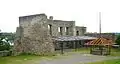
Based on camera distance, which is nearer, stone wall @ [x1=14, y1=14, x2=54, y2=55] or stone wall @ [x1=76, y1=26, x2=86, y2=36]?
stone wall @ [x1=14, y1=14, x2=54, y2=55]

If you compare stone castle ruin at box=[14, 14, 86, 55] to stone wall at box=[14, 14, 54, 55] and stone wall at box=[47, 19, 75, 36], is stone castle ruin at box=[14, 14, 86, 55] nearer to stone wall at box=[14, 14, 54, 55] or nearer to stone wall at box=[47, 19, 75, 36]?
stone wall at box=[14, 14, 54, 55]

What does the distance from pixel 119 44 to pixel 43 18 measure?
42.3 ft

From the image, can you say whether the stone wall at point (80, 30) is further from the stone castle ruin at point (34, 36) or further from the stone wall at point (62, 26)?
the stone castle ruin at point (34, 36)

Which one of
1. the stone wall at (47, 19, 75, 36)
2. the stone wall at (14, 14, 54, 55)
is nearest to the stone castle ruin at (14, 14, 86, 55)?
the stone wall at (14, 14, 54, 55)

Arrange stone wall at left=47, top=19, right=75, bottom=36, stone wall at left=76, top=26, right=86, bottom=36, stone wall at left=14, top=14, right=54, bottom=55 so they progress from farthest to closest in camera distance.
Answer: stone wall at left=76, top=26, right=86, bottom=36 → stone wall at left=47, top=19, right=75, bottom=36 → stone wall at left=14, top=14, right=54, bottom=55

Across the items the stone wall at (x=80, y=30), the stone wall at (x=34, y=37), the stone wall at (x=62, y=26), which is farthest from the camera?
the stone wall at (x=80, y=30)

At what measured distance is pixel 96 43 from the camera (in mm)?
26906

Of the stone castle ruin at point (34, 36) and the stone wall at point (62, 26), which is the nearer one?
the stone castle ruin at point (34, 36)

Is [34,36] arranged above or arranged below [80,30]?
below

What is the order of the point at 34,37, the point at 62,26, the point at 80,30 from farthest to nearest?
the point at 80,30 < the point at 62,26 < the point at 34,37

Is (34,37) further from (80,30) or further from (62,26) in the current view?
(80,30)

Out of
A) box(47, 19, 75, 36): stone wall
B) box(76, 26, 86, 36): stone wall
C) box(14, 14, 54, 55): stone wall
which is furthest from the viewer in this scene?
box(76, 26, 86, 36): stone wall

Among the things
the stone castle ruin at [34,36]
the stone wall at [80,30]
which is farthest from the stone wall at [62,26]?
the stone castle ruin at [34,36]

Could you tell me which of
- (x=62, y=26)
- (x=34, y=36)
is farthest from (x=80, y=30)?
(x=34, y=36)
